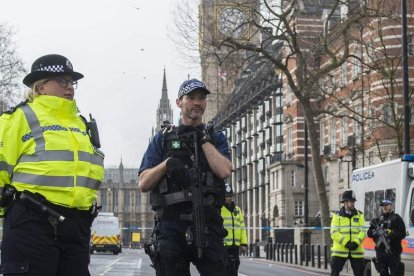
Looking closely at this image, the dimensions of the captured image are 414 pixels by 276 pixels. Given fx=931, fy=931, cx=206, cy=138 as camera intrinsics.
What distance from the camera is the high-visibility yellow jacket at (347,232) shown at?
1519 cm

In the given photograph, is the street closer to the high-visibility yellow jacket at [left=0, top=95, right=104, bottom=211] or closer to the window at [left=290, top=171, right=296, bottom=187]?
the high-visibility yellow jacket at [left=0, top=95, right=104, bottom=211]

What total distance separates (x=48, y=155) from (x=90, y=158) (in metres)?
0.33

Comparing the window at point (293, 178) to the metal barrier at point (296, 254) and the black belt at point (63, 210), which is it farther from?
the black belt at point (63, 210)

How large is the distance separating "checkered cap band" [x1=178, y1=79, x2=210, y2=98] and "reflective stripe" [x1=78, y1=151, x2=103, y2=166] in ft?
3.15

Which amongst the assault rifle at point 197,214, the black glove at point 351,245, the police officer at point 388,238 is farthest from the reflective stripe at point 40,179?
the police officer at point 388,238

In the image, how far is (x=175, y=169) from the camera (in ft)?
20.4

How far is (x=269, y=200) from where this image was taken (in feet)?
272

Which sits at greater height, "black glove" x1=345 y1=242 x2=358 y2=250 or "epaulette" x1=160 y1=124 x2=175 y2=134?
"epaulette" x1=160 y1=124 x2=175 y2=134

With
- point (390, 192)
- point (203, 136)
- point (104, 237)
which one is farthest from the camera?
point (104, 237)

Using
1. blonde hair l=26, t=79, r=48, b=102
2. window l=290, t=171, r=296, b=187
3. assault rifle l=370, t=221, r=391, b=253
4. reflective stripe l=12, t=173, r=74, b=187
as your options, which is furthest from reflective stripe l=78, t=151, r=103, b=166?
window l=290, t=171, r=296, b=187

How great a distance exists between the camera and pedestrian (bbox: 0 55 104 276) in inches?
212

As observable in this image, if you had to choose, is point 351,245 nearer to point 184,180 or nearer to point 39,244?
point 184,180

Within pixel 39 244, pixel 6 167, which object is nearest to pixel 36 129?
pixel 6 167

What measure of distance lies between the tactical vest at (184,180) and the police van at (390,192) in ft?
32.8
